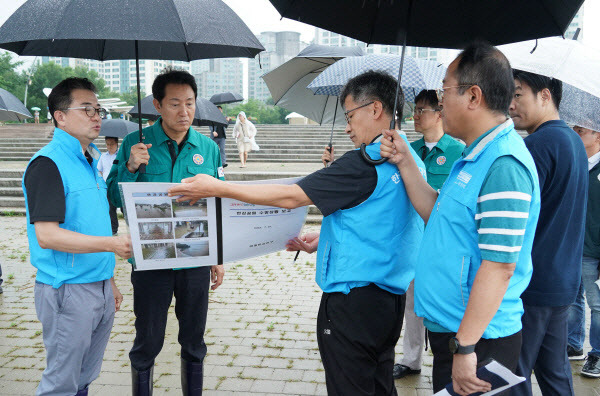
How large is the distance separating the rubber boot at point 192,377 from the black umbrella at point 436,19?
6.59 feet

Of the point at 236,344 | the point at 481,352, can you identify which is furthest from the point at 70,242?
the point at 236,344

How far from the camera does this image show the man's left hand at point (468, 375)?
1.92 m

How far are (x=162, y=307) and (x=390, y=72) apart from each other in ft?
8.30

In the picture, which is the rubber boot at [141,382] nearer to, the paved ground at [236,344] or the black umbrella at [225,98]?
the paved ground at [236,344]

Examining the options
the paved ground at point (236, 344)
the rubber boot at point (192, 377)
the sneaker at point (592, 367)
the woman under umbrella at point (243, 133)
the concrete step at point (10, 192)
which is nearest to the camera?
the rubber boot at point (192, 377)

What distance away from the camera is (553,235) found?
2.60 m

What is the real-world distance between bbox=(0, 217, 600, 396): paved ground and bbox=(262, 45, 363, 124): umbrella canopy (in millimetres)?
2177

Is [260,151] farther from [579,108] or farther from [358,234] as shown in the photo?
[358,234]

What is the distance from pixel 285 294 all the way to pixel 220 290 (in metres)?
0.82

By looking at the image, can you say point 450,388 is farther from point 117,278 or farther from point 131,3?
point 117,278

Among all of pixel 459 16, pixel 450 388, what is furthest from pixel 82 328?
pixel 459 16

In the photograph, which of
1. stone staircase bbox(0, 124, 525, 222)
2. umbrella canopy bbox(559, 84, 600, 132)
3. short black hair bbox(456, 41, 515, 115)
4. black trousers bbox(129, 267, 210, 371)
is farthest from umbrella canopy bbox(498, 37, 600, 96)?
stone staircase bbox(0, 124, 525, 222)

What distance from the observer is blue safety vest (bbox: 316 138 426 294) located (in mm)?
2354

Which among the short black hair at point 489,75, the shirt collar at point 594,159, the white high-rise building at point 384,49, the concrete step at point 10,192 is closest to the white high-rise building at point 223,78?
the white high-rise building at point 384,49
